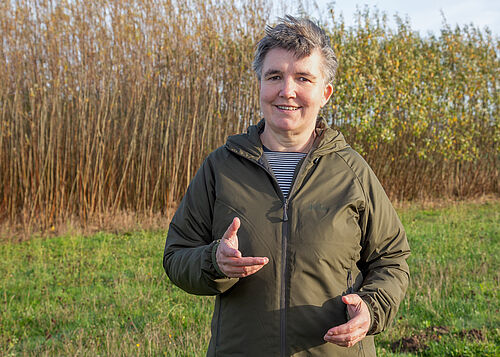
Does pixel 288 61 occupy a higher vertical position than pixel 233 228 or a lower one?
higher

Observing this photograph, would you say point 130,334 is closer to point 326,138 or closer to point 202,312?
point 202,312

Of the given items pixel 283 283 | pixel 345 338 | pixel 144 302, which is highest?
pixel 283 283

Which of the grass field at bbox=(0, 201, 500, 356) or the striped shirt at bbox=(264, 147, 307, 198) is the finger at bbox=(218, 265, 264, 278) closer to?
the striped shirt at bbox=(264, 147, 307, 198)

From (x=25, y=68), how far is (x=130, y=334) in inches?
227

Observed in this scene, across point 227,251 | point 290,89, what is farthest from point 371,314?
point 290,89

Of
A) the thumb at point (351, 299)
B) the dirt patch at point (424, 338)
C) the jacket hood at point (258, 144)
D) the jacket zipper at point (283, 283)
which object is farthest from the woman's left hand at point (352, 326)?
the dirt patch at point (424, 338)

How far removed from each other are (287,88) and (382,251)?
632mm

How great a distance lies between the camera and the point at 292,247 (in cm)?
152

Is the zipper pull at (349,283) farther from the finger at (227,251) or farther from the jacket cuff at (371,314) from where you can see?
the finger at (227,251)

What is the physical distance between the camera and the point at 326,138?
1.68 metres

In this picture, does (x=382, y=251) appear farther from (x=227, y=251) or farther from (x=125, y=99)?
(x=125, y=99)

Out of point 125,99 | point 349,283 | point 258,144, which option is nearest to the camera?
point 349,283

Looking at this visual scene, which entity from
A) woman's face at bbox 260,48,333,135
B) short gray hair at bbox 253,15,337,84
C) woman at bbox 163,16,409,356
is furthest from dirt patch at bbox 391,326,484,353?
short gray hair at bbox 253,15,337,84

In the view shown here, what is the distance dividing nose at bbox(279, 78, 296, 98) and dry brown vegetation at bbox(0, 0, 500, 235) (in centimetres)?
670
